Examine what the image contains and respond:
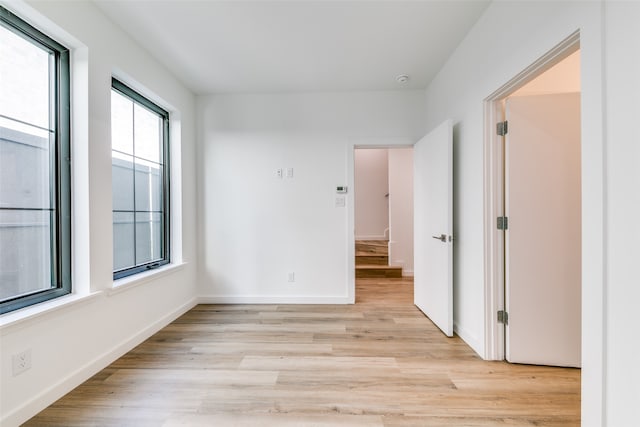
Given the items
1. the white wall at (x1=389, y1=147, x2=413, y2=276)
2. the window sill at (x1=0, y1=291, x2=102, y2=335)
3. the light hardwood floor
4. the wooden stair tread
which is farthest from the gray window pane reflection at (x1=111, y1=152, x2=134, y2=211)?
the white wall at (x1=389, y1=147, x2=413, y2=276)

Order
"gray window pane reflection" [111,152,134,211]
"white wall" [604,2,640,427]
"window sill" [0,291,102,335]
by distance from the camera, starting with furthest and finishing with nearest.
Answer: "gray window pane reflection" [111,152,134,211], "window sill" [0,291,102,335], "white wall" [604,2,640,427]

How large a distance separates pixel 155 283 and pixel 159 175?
1.13m

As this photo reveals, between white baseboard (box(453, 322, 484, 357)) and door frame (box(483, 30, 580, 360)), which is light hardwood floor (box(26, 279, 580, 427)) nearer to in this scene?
white baseboard (box(453, 322, 484, 357))

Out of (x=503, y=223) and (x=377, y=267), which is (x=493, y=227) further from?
(x=377, y=267)

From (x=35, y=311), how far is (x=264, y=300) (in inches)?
83.0

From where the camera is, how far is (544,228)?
1.89 metres

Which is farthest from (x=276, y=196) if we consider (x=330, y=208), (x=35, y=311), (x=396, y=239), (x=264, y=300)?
(x=396, y=239)

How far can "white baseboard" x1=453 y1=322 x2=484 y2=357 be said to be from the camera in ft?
6.91

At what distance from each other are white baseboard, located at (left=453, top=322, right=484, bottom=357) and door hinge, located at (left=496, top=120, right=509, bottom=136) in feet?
5.24

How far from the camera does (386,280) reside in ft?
14.5

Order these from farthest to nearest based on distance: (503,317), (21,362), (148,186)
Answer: (148,186) < (503,317) < (21,362)

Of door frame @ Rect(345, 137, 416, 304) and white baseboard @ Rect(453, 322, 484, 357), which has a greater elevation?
door frame @ Rect(345, 137, 416, 304)

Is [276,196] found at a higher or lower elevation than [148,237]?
higher

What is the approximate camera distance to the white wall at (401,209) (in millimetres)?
4734
